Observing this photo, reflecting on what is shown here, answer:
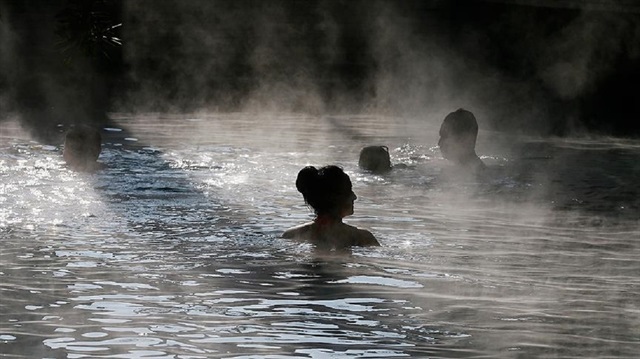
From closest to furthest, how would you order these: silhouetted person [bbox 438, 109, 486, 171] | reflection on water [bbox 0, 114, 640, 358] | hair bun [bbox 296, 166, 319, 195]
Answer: reflection on water [bbox 0, 114, 640, 358] → hair bun [bbox 296, 166, 319, 195] → silhouetted person [bbox 438, 109, 486, 171]

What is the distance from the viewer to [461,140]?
13156 mm

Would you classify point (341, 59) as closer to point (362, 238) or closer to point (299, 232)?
point (299, 232)

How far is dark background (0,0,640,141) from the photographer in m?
19.8

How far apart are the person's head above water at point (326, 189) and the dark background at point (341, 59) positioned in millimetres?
10239

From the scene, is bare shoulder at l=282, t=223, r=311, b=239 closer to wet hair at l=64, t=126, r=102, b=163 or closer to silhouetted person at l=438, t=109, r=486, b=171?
wet hair at l=64, t=126, r=102, b=163

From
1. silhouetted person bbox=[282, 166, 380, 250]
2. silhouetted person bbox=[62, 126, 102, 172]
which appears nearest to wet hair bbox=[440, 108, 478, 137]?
silhouetted person bbox=[62, 126, 102, 172]

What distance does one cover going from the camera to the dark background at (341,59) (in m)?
19.8

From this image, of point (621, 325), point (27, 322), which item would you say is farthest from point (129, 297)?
point (621, 325)

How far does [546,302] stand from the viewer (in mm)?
6695

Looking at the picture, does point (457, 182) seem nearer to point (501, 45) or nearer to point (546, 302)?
point (546, 302)

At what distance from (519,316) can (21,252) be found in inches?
133

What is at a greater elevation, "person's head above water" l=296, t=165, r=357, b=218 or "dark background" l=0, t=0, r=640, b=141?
"dark background" l=0, t=0, r=640, b=141

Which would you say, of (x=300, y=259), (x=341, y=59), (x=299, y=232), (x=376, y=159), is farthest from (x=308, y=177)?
(x=341, y=59)

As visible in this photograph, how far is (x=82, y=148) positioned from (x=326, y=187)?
14.0ft
